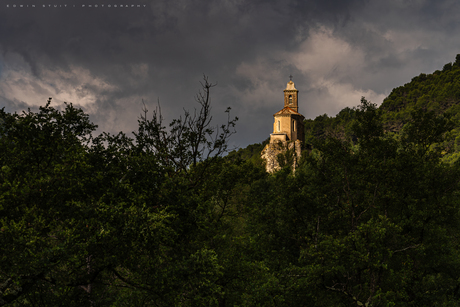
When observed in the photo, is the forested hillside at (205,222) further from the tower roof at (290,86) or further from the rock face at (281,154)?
the tower roof at (290,86)

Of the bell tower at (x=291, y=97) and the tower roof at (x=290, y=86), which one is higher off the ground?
the tower roof at (x=290, y=86)

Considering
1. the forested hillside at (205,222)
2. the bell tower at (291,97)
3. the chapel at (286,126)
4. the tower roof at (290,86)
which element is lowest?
the forested hillside at (205,222)

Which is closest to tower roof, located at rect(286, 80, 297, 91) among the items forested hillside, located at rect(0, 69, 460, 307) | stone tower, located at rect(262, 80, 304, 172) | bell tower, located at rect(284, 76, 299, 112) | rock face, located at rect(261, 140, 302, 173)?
bell tower, located at rect(284, 76, 299, 112)

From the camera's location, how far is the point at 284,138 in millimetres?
69812

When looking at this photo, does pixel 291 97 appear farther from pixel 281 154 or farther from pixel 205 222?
pixel 205 222

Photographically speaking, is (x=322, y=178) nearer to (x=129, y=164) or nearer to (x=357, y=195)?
(x=357, y=195)

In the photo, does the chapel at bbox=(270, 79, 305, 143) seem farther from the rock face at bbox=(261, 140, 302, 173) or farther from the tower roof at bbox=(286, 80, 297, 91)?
the tower roof at bbox=(286, 80, 297, 91)

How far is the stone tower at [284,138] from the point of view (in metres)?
67.8

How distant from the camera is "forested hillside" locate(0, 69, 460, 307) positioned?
7793 millimetres

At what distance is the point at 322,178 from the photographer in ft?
54.0

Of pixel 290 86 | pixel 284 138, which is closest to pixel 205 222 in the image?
pixel 284 138

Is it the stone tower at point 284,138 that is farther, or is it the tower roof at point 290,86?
the tower roof at point 290,86

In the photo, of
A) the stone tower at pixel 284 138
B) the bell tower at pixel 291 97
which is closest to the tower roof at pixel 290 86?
the bell tower at pixel 291 97

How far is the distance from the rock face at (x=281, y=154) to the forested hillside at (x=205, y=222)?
44.8 m
